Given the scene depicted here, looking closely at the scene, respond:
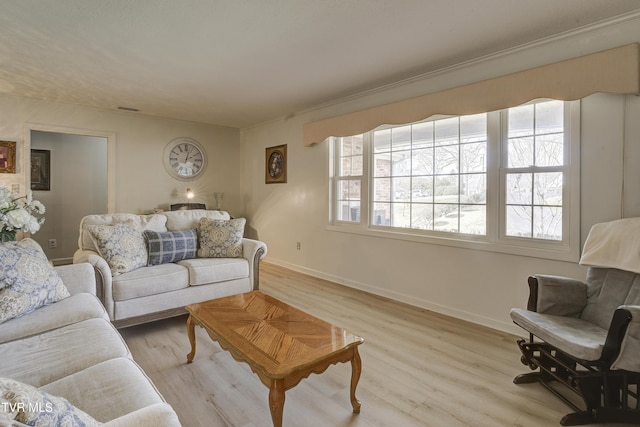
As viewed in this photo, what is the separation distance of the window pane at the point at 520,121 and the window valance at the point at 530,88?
0.19 metres

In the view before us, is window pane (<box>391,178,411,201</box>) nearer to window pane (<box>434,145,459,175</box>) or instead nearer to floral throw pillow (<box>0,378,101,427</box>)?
window pane (<box>434,145,459,175</box>)

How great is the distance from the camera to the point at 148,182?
5.25 metres

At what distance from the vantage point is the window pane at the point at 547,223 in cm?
261

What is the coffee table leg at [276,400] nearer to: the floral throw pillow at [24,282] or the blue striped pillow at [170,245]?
the floral throw pillow at [24,282]

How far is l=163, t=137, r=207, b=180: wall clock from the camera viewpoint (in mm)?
5449

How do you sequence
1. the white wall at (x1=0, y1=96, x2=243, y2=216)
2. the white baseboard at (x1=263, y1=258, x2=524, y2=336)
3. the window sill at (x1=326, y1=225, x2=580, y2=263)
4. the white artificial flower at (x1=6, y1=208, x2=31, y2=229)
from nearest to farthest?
the white artificial flower at (x1=6, y1=208, x2=31, y2=229)
the window sill at (x1=326, y1=225, x2=580, y2=263)
the white baseboard at (x1=263, y1=258, x2=524, y2=336)
the white wall at (x1=0, y1=96, x2=243, y2=216)

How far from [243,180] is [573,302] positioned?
17.3 ft

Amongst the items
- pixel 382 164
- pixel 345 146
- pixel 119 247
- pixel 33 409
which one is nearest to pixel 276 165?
pixel 345 146

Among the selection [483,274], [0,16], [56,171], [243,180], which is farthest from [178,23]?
[56,171]

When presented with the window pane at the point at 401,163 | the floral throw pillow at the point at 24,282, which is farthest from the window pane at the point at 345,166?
the floral throw pillow at the point at 24,282

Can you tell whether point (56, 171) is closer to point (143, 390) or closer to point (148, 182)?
point (148, 182)

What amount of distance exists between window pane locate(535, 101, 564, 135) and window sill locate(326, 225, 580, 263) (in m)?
0.94

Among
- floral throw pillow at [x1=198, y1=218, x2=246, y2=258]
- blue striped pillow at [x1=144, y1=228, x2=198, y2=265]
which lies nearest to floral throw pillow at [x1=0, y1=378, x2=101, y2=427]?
blue striped pillow at [x1=144, y1=228, x2=198, y2=265]

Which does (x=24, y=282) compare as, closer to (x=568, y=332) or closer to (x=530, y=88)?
(x=568, y=332)
